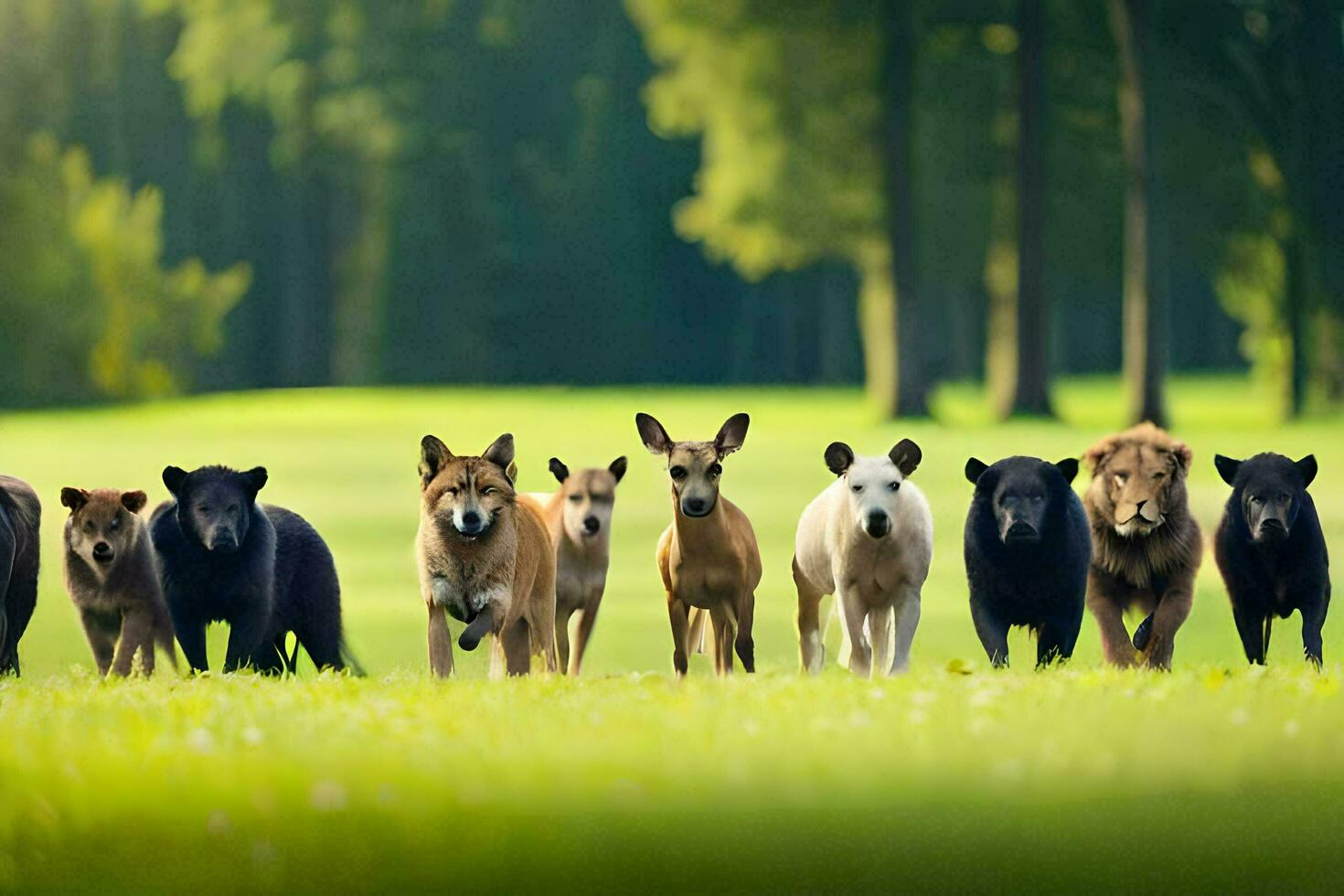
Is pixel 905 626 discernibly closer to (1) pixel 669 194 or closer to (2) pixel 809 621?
(2) pixel 809 621

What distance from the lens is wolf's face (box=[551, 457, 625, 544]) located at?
33.9ft

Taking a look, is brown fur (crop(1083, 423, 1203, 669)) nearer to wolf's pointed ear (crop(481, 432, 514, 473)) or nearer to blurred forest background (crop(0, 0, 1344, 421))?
wolf's pointed ear (crop(481, 432, 514, 473))

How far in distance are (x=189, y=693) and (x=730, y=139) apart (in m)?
30.5

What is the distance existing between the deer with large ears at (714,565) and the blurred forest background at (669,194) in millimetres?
22850

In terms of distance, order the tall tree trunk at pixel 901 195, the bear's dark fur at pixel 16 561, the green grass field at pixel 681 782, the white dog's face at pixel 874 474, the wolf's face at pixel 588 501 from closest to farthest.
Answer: the green grass field at pixel 681 782, the white dog's face at pixel 874 474, the bear's dark fur at pixel 16 561, the wolf's face at pixel 588 501, the tall tree trunk at pixel 901 195

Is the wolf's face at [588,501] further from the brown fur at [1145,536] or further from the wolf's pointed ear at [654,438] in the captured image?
the brown fur at [1145,536]

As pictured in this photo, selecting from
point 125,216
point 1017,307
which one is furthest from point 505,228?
point 1017,307

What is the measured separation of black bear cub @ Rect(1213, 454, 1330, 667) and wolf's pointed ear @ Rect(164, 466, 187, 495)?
4758 mm

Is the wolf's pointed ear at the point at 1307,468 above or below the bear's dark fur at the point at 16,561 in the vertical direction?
above

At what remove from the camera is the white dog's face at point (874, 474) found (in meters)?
9.30

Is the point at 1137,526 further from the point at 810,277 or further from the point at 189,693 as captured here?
the point at 810,277

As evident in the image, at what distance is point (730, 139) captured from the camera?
38.0m

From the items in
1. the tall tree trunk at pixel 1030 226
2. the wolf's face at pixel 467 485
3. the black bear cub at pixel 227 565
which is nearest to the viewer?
the wolf's face at pixel 467 485

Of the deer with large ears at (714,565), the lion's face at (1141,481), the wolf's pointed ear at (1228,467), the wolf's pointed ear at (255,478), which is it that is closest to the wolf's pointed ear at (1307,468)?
the wolf's pointed ear at (1228,467)
